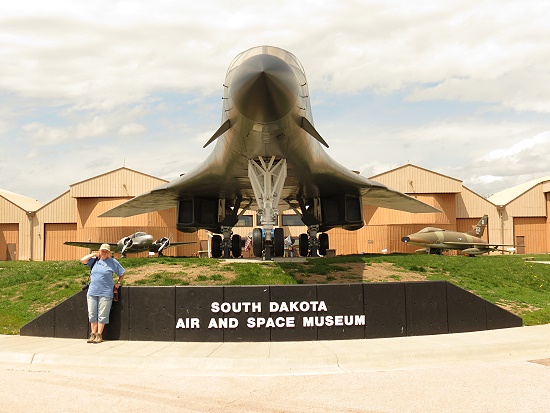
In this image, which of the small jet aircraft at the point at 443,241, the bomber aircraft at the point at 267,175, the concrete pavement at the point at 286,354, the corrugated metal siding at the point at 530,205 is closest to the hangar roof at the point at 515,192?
the corrugated metal siding at the point at 530,205

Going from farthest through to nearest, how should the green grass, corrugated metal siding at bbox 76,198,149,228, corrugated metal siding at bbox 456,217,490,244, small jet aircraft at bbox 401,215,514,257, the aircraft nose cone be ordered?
corrugated metal siding at bbox 456,217,490,244 → corrugated metal siding at bbox 76,198,149,228 → small jet aircraft at bbox 401,215,514,257 → the green grass → the aircraft nose cone

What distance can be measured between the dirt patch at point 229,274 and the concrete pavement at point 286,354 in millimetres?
3445

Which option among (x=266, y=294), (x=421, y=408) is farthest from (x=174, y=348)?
(x=421, y=408)

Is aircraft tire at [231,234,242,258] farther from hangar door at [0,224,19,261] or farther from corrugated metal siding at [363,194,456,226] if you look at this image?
hangar door at [0,224,19,261]

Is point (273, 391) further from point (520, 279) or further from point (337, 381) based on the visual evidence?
point (520, 279)

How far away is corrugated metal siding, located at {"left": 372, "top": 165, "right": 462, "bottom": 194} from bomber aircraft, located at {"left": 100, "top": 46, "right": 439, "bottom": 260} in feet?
48.4

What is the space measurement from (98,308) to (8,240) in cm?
3461

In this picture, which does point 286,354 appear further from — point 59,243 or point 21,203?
point 21,203

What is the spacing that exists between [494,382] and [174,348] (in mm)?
4189

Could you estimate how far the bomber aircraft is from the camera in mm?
9141

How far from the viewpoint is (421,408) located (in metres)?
4.45

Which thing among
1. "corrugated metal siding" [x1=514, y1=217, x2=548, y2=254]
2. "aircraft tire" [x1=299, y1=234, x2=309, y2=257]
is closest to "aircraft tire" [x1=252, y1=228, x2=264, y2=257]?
"aircraft tire" [x1=299, y1=234, x2=309, y2=257]

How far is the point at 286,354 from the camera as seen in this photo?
6586mm

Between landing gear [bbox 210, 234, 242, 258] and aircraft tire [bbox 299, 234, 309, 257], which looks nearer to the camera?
landing gear [bbox 210, 234, 242, 258]
